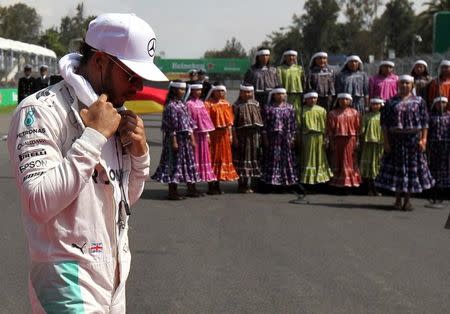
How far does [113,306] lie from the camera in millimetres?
2822

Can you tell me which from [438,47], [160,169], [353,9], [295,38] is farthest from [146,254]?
[295,38]

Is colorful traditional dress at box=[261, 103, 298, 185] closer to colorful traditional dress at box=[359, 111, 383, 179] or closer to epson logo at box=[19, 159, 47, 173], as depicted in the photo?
colorful traditional dress at box=[359, 111, 383, 179]

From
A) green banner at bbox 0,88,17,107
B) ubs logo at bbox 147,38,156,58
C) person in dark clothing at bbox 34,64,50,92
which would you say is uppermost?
ubs logo at bbox 147,38,156,58

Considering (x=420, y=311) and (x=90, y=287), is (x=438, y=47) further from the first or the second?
(x=90, y=287)

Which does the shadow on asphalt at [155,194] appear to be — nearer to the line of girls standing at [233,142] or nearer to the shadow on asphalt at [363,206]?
the line of girls standing at [233,142]

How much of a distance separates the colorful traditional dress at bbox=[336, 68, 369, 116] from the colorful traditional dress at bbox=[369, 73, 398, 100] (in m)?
0.17

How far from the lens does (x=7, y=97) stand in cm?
4081

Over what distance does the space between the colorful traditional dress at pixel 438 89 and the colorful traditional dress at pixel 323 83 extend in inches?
58.7

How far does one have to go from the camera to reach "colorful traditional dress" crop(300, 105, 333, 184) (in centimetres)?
1302

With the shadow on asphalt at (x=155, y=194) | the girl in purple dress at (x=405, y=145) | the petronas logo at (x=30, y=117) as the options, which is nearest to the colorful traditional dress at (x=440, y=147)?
the girl in purple dress at (x=405, y=145)

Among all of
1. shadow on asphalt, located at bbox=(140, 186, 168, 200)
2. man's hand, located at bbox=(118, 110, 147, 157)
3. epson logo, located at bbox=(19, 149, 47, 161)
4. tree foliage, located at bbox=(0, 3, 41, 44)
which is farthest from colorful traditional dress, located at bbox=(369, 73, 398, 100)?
tree foliage, located at bbox=(0, 3, 41, 44)

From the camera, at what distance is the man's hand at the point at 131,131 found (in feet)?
9.00

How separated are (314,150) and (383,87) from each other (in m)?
1.61

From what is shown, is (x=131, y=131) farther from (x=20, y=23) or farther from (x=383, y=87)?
(x=20, y=23)
